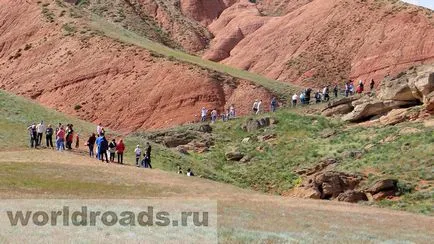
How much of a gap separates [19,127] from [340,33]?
173 feet

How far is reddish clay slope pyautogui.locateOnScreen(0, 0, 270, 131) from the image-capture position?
66625 millimetres

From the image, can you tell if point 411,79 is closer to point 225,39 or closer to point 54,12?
point 54,12

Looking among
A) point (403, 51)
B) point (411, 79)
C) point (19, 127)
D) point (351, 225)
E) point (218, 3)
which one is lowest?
point (351, 225)

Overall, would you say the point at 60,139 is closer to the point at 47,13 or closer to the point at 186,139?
the point at 186,139

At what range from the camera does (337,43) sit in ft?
283

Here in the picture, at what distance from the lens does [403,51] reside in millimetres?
79062

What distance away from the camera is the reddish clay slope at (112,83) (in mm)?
66625

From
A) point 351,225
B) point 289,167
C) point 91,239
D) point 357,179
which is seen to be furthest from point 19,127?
point 91,239

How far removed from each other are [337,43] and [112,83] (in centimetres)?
2971

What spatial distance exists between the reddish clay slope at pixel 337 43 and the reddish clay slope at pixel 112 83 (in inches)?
640

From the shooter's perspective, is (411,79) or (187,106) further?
(187,106)

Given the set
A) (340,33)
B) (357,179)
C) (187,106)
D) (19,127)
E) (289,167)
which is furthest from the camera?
(340,33)

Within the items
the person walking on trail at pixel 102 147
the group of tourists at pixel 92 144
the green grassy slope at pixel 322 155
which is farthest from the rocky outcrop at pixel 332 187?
the person walking on trail at pixel 102 147

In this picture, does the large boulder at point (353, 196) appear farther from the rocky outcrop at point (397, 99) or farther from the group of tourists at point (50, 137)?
the group of tourists at point (50, 137)
